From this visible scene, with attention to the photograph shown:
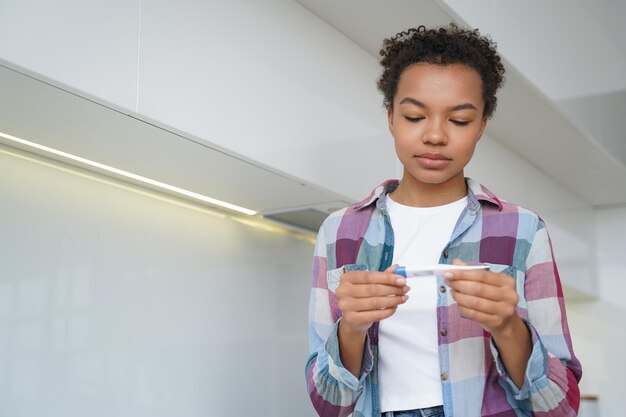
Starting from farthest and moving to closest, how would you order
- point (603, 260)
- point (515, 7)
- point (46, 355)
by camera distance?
1. point (603, 260)
2. point (515, 7)
3. point (46, 355)

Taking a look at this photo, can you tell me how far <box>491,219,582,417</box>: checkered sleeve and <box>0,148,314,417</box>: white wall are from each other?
742 millimetres

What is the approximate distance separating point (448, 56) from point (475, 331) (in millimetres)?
333


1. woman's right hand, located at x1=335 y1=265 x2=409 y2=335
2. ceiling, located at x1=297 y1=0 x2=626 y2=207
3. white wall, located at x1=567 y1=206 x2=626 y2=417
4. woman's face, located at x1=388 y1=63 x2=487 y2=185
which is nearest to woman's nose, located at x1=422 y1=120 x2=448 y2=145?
woman's face, located at x1=388 y1=63 x2=487 y2=185

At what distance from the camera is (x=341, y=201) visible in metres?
1.67

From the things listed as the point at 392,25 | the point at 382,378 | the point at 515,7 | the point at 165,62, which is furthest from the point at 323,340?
the point at 515,7

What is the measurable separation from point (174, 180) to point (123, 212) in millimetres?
108

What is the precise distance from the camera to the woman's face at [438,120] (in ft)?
3.24

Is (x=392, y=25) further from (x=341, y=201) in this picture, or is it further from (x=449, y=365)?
(x=449, y=365)

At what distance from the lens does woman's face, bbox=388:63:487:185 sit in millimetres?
986

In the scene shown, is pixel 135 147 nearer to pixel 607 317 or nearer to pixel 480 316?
pixel 480 316

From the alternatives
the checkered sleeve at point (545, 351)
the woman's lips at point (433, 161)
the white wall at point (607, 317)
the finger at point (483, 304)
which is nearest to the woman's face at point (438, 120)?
the woman's lips at point (433, 161)

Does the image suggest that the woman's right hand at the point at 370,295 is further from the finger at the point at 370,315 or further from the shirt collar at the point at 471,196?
the shirt collar at the point at 471,196

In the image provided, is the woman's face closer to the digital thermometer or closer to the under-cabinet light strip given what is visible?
the digital thermometer

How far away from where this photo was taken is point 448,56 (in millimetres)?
1025
